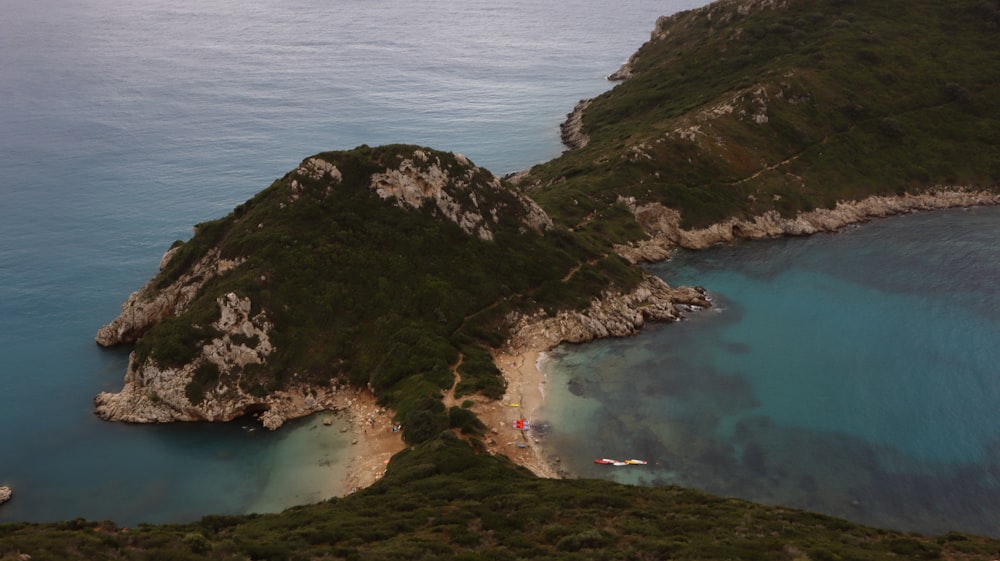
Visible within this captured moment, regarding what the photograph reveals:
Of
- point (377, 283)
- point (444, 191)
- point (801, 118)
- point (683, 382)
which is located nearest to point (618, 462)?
point (683, 382)

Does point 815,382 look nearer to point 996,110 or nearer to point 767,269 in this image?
point 767,269

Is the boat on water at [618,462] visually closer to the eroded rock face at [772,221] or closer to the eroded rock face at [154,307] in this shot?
the eroded rock face at [772,221]

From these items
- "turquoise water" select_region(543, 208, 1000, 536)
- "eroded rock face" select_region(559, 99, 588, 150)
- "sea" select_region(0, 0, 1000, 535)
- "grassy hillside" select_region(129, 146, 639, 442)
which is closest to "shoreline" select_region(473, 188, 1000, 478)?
"sea" select_region(0, 0, 1000, 535)

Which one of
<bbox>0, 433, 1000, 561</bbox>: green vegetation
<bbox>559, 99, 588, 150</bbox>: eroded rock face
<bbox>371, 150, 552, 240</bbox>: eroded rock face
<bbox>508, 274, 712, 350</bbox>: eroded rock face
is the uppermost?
<bbox>559, 99, 588, 150</bbox>: eroded rock face

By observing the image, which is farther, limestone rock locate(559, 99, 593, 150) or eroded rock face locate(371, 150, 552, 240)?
limestone rock locate(559, 99, 593, 150)

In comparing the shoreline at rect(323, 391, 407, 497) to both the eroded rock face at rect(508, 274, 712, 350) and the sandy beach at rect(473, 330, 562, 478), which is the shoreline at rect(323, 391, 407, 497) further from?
the eroded rock face at rect(508, 274, 712, 350)

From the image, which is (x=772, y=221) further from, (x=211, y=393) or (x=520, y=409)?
(x=211, y=393)
